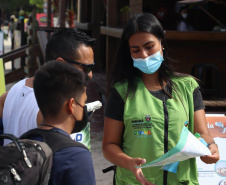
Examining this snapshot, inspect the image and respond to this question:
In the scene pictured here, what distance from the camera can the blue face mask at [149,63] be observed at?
270 centimetres

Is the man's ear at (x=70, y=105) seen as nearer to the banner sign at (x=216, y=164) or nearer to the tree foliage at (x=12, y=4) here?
the banner sign at (x=216, y=164)

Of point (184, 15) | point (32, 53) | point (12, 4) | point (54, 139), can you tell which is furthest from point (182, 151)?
point (12, 4)

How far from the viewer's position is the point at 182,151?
225 centimetres

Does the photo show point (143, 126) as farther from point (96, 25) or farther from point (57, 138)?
point (96, 25)

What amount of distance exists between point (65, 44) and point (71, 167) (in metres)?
1.12

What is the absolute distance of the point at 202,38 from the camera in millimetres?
6457

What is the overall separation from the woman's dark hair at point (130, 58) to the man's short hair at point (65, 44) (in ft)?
0.72

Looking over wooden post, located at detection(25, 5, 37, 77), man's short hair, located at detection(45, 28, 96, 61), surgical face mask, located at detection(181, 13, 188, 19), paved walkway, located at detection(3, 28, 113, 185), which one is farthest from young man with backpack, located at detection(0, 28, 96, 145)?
wooden post, located at detection(25, 5, 37, 77)

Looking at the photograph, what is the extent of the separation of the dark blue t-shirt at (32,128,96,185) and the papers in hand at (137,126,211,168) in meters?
0.54

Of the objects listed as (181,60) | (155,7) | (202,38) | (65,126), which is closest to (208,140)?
(65,126)

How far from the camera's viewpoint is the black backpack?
159 cm

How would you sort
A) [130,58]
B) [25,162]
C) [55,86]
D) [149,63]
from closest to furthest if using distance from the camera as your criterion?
[25,162] < [55,86] < [149,63] < [130,58]

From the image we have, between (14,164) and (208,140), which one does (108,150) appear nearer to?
(208,140)

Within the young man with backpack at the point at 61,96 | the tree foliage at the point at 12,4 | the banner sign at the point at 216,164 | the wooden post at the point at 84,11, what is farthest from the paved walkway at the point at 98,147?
the tree foliage at the point at 12,4
